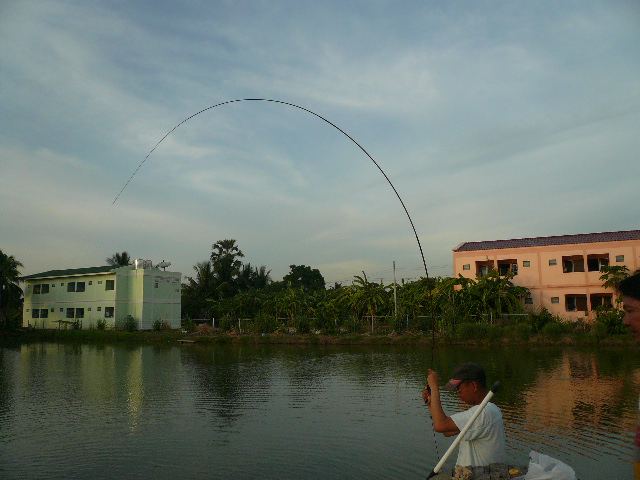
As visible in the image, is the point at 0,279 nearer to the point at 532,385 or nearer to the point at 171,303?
the point at 171,303

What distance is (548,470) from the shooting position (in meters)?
3.61

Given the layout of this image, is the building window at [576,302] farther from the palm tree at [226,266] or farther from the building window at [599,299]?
the palm tree at [226,266]

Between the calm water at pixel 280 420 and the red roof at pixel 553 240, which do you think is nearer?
the calm water at pixel 280 420

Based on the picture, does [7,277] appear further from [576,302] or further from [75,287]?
[576,302]

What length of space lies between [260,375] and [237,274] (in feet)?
122

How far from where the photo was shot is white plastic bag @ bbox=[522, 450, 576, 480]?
11.5ft

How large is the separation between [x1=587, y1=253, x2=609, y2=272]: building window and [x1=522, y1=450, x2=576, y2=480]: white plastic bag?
37.0m

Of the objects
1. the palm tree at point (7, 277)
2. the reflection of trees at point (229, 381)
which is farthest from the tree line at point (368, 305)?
the reflection of trees at point (229, 381)

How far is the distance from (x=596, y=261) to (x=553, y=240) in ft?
10.0

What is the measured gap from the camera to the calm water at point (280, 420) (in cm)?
804

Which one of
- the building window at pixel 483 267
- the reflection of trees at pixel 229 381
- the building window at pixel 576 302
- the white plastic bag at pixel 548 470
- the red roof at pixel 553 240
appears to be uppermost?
the red roof at pixel 553 240

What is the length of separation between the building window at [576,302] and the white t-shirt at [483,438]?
36.4m

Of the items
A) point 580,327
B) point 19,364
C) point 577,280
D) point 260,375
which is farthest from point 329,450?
point 577,280

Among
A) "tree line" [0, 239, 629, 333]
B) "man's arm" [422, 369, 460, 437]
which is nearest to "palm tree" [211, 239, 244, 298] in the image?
"tree line" [0, 239, 629, 333]
